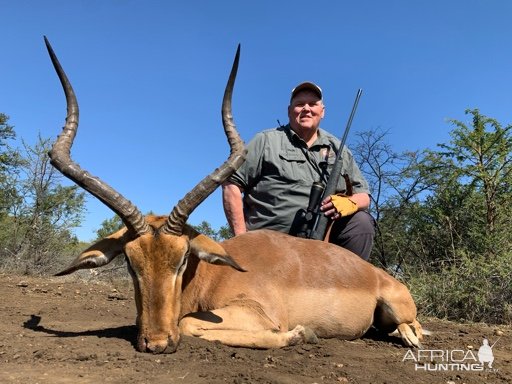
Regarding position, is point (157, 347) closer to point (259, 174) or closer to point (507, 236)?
point (259, 174)

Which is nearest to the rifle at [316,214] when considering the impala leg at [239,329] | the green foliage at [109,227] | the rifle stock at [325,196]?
the rifle stock at [325,196]

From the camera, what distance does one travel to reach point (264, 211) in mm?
6551

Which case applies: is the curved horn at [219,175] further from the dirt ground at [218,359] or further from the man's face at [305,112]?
the man's face at [305,112]

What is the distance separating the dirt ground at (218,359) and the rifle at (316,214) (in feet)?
4.46

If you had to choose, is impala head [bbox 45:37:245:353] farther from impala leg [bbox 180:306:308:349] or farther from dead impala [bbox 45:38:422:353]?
impala leg [bbox 180:306:308:349]

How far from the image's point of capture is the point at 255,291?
4.42 m

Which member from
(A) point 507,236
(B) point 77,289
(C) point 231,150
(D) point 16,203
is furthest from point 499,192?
(D) point 16,203

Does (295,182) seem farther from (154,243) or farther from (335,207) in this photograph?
(154,243)

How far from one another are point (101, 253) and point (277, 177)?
9.30ft

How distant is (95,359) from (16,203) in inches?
425

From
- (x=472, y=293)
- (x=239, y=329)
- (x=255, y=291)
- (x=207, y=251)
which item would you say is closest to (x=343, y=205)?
(x=255, y=291)

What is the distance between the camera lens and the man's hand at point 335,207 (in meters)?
5.98

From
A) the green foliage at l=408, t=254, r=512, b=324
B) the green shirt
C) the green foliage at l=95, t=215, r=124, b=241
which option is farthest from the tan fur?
the green foliage at l=95, t=215, r=124, b=241

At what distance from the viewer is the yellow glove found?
5984 millimetres
